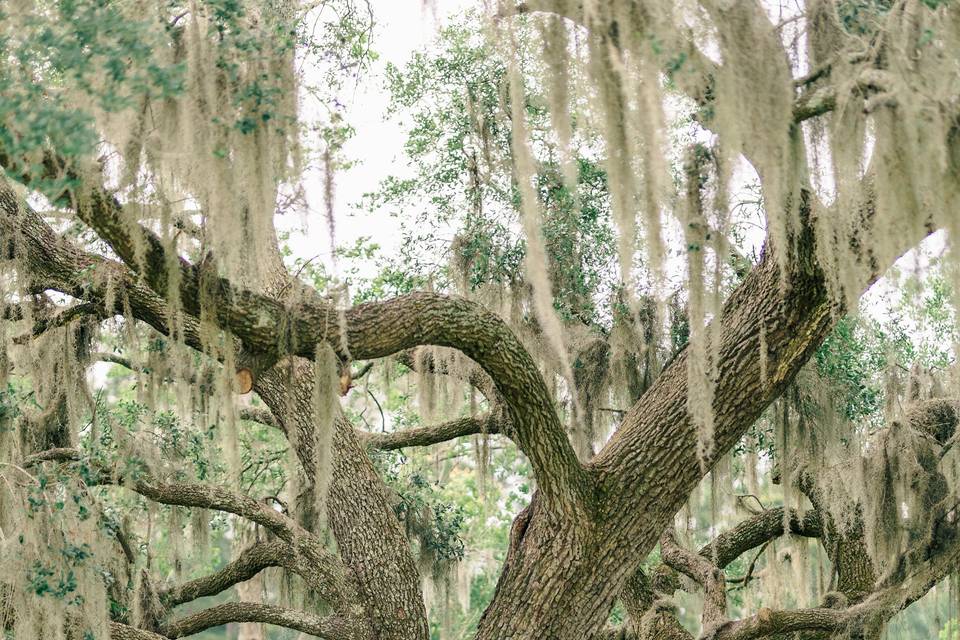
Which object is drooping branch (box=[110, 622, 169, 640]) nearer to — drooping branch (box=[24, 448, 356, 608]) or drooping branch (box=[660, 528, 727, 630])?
drooping branch (box=[24, 448, 356, 608])

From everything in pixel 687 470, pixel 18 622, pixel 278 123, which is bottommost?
pixel 18 622

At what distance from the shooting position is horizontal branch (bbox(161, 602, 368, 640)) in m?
6.74

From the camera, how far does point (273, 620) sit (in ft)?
23.1

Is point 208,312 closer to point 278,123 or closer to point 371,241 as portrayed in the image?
point 278,123

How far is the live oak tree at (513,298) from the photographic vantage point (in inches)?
183

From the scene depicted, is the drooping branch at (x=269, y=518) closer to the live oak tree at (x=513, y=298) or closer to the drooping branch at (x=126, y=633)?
the live oak tree at (x=513, y=298)

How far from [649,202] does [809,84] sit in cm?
95

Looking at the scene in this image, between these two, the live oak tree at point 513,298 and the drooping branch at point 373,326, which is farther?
the drooping branch at point 373,326

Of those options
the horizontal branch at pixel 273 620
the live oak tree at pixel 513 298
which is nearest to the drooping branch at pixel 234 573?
the live oak tree at pixel 513 298

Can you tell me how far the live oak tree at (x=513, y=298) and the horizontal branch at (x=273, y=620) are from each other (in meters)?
0.02

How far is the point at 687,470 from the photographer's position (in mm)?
5938

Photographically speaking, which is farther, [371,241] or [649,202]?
[371,241]

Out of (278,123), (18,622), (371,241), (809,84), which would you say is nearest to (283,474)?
(371,241)

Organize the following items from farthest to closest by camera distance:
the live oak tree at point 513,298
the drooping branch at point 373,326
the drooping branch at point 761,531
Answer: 1. the drooping branch at point 761,531
2. the drooping branch at point 373,326
3. the live oak tree at point 513,298
